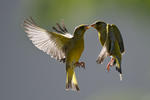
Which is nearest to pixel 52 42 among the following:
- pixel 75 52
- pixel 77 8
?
pixel 75 52

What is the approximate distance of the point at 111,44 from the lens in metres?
1.08

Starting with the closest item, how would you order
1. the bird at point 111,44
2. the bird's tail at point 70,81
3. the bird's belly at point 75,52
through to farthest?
1. the bird at point 111,44
2. the bird's belly at point 75,52
3. the bird's tail at point 70,81

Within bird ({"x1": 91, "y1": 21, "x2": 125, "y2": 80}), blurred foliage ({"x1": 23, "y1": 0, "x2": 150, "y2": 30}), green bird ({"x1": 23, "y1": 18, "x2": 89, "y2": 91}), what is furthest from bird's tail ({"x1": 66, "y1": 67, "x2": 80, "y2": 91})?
bird ({"x1": 91, "y1": 21, "x2": 125, "y2": 80})

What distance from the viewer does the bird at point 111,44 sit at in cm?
108

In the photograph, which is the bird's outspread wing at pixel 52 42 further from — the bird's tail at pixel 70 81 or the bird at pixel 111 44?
the bird at pixel 111 44

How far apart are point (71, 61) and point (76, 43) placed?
148 millimetres

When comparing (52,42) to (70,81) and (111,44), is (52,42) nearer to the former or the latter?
(70,81)

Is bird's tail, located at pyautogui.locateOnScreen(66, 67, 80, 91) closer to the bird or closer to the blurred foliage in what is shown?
the blurred foliage

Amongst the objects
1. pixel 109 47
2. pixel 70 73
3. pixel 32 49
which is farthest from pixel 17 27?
pixel 109 47

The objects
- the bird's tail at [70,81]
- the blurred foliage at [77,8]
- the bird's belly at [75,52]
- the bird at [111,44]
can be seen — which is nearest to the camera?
the bird at [111,44]

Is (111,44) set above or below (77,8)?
below

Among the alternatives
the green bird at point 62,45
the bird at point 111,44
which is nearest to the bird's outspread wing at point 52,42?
the green bird at point 62,45

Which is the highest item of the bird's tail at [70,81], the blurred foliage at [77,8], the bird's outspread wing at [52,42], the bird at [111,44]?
the blurred foliage at [77,8]

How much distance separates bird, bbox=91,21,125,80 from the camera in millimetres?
1080
